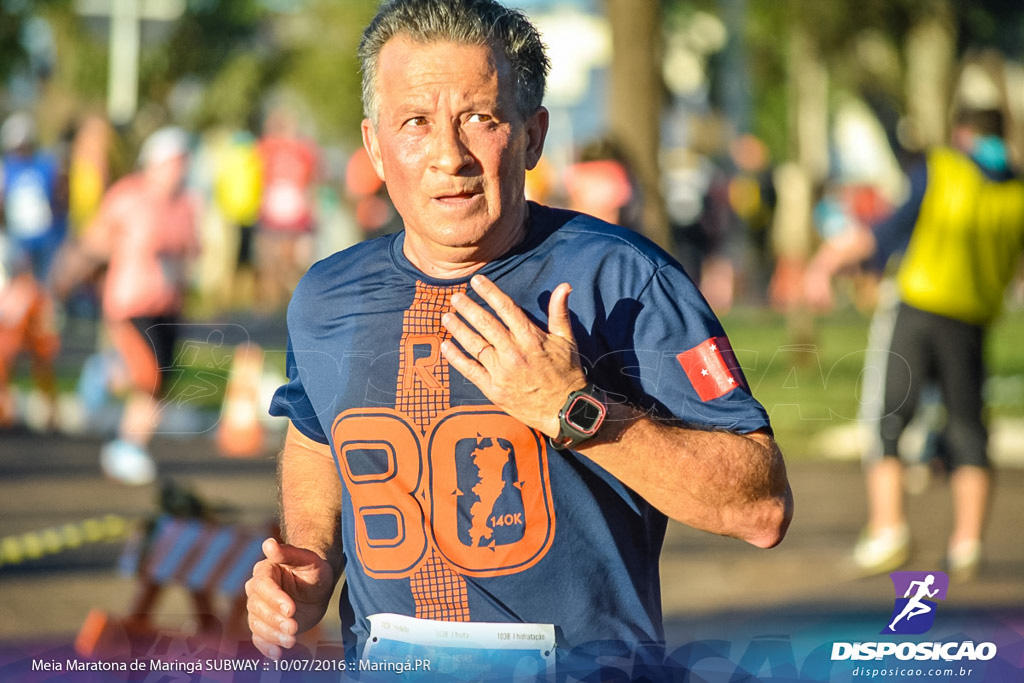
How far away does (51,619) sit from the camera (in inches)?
243

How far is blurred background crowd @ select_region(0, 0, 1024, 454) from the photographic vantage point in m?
11.1

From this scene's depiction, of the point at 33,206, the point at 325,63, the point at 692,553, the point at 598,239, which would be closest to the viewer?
A: the point at 598,239

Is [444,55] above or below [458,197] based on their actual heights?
above

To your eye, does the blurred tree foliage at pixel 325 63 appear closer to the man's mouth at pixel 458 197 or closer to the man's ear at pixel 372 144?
the man's ear at pixel 372 144

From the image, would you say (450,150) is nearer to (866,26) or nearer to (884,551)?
(884,551)

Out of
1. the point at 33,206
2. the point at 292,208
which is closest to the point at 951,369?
the point at 33,206

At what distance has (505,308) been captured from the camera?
2.26 metres

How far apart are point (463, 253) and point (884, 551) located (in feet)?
17.2

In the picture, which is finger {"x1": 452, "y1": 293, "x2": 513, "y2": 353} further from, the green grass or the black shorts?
the black shorts

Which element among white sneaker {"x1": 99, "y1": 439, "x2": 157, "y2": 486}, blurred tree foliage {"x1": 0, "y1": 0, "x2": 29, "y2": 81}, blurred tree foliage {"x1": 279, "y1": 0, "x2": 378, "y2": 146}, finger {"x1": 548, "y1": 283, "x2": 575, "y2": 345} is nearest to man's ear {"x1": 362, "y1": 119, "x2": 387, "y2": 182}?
finger {"x1": 548, "y1": 283, "x2": 575, "y2": 345}

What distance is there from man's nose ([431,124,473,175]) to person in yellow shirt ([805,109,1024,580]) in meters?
5.10

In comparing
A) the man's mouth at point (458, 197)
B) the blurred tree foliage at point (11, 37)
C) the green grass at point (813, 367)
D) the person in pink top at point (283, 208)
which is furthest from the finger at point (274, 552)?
the blurred tree foliage at point (11, 37)

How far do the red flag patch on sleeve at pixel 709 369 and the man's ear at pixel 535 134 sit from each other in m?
0.47

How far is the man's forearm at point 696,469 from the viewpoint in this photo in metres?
2.30
